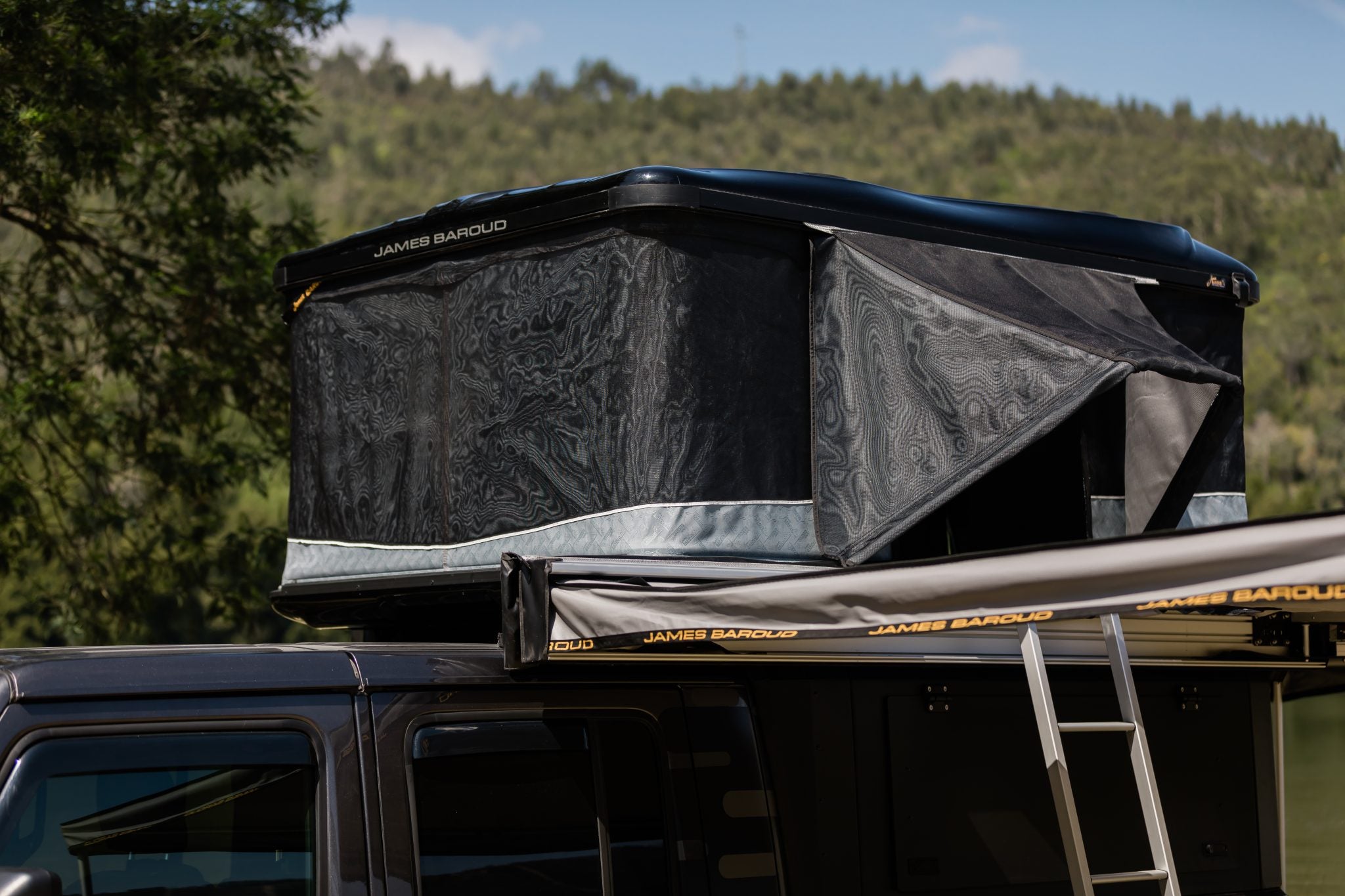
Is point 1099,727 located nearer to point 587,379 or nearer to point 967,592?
point 967,592

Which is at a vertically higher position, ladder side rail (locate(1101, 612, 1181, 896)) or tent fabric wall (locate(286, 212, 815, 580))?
tent fabric wall (locate(286, 212, 815, 580))

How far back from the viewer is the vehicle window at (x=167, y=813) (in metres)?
3.03

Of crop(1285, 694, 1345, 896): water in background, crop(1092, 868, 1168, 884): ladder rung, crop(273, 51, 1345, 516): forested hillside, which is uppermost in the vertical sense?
crop(273, 51, 1345, 516): forested hillside

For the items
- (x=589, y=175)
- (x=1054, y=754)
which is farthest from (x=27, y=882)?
(x=589, y=175)

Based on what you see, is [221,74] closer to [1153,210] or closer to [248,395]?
[248,395]

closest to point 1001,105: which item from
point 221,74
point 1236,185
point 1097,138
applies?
point 1097,138

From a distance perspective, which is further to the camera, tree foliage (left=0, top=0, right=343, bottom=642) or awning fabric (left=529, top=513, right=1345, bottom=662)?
tree foliage (left=0, top=0, right=343, bottom=642)

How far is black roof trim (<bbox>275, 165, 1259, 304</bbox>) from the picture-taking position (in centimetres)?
438

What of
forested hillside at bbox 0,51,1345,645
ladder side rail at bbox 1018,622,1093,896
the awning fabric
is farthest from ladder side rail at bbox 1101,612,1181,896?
forested hillside at bbox 0,51,1345,645

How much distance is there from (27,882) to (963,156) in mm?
138570

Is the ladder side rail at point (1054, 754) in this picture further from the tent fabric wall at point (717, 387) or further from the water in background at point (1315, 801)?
the water in background at point (1315, 801)

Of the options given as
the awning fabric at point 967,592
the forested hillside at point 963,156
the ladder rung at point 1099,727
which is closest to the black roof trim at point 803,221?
the awning fabric at point 967,592

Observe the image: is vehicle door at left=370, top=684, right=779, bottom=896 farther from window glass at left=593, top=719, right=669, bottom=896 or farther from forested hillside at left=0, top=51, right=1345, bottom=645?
forested hillside at left=0, top=51, right=1345, bottom=645

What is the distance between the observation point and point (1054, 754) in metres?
3.49
